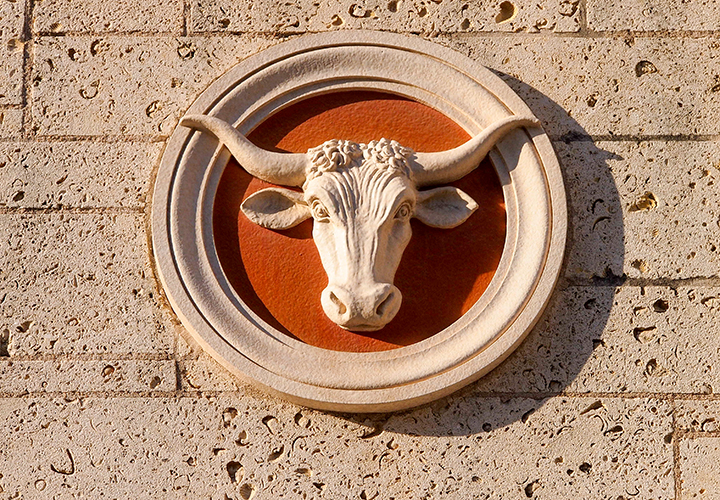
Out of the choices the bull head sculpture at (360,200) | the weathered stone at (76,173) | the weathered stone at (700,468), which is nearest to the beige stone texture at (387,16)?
the bull head sculpture at (360,200)

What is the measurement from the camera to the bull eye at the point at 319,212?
188 inches

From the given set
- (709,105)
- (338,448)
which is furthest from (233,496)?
(709,105)

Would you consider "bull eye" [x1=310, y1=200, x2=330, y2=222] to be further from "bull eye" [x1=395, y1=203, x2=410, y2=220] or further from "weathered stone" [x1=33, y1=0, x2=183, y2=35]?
"weathered stone" [x1=33, y1=0, x2=183, y2=35]

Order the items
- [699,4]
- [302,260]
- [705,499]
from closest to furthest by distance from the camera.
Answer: [705,499] → [302,260] → [699,4]

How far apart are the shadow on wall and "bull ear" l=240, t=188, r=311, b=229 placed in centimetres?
88

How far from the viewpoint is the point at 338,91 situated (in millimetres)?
5180

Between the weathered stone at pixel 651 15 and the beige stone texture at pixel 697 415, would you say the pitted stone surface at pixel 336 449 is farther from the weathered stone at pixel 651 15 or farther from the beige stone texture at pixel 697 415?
the weathered stone at pixel 651 15

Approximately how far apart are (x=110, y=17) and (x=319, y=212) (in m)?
1.46

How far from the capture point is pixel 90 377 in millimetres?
4824

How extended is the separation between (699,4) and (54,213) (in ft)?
10.1

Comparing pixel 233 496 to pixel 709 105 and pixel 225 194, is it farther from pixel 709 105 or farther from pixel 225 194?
pixel 709 105

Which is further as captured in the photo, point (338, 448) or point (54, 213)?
point (54, 213)

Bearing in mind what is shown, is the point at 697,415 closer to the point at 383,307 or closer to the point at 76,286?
the point at 383,307

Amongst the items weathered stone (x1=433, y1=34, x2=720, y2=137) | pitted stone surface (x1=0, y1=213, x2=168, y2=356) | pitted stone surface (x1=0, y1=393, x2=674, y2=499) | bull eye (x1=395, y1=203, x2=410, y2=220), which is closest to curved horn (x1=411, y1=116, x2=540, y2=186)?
bull eye (x1=395, y1=203, x2=410, y2=220)
